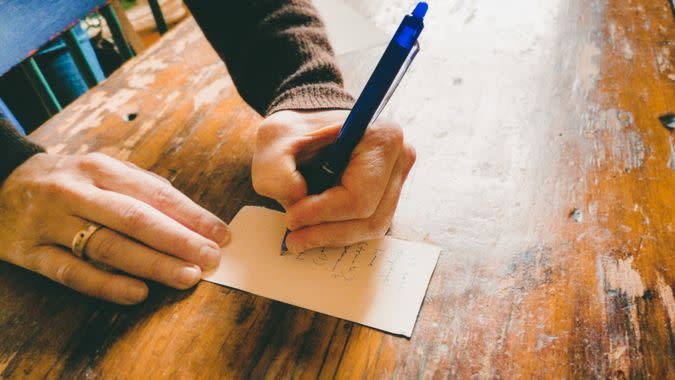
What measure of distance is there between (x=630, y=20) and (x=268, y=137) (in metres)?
0.87

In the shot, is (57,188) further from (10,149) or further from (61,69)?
(61,69)

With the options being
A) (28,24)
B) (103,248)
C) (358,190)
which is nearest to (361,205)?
(358,190)

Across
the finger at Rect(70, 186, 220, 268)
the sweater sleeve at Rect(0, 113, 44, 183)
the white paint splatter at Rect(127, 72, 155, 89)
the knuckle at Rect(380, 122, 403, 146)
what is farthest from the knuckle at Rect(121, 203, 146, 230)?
the white paint splatter at Rect(127, 72, 155, 89)

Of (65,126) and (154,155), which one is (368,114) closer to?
(154,155)

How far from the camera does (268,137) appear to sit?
23.3 inches

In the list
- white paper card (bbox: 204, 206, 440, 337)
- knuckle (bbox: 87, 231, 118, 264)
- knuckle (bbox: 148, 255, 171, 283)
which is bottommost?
white paper card (bbox: 204, 206, 440, 337)

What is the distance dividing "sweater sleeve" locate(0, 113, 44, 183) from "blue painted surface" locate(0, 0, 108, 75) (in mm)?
324

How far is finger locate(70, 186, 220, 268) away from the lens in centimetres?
54

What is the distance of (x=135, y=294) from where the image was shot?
0.51 m

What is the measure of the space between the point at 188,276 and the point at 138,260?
0.07 metres

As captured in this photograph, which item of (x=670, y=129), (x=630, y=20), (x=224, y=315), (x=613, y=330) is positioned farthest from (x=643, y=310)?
(x=630, y=20)

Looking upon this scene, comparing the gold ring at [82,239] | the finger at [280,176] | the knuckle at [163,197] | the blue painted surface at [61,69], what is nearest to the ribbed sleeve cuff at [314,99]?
the finger at [280,176]

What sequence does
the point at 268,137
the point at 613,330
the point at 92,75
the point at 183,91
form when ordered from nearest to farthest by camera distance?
1. the point at 613,330
2. the point at 268,137
3. the point at 183,91
4. the point at 92,75

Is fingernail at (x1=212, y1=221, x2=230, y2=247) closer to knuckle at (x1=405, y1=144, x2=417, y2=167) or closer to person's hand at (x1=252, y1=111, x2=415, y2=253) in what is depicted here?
person's hand at (x1=252, y1=111, x2=415, y2=253)
